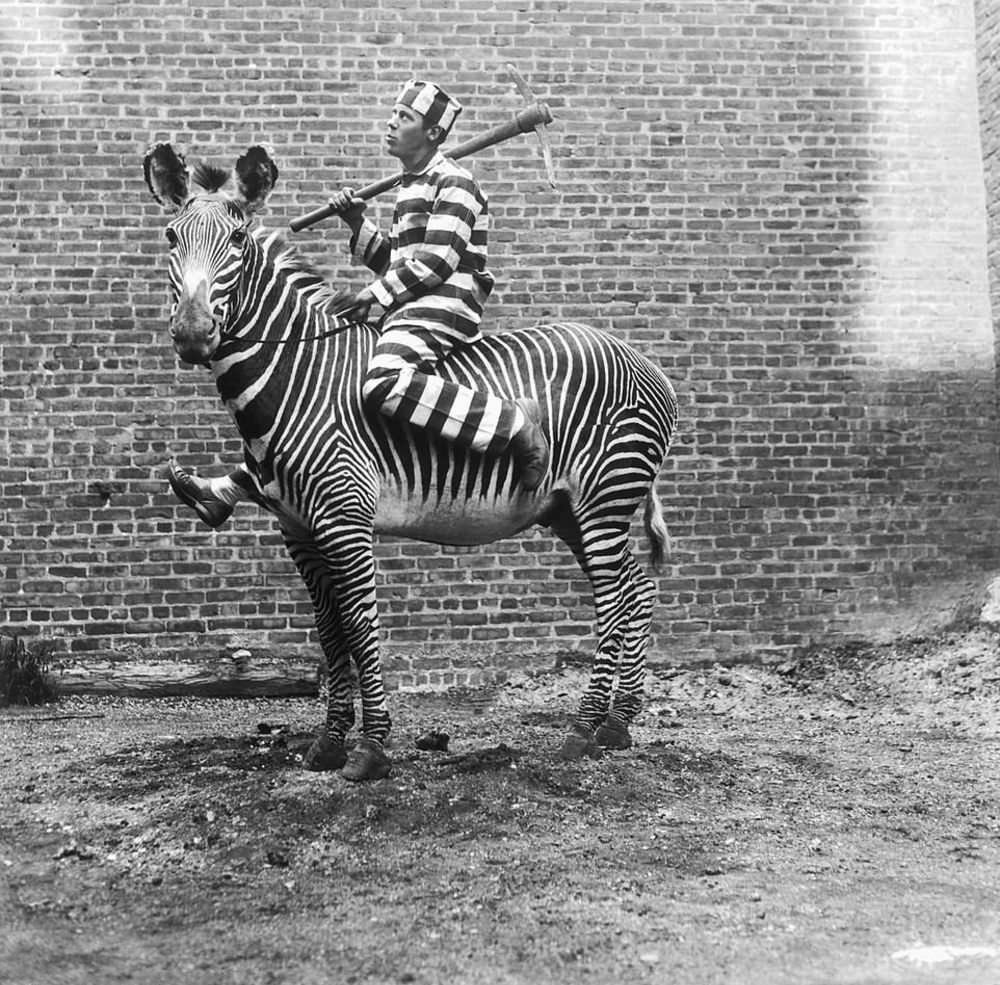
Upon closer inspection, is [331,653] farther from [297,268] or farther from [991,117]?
[991,117]

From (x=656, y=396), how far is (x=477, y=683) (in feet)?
9.01

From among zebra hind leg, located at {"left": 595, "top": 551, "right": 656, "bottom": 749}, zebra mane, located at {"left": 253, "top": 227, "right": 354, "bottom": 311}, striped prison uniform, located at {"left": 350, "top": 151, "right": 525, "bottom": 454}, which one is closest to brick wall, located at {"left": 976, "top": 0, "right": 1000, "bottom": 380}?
zebra hind leg, located at {"left": 595, "top": 551, "right": 656, "bottom": 749}

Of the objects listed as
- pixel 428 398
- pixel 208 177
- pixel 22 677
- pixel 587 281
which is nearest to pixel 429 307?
pixel 428 398

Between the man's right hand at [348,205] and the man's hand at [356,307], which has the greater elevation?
the man's right hand at [348,205]

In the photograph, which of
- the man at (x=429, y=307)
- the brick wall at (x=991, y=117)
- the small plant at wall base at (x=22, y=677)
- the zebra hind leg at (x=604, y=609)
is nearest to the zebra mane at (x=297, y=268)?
the man at (x=429, y=307)

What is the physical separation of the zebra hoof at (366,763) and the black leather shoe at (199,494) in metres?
1.15

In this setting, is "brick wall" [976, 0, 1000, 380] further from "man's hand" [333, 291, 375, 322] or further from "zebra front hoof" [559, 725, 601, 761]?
"man's hand" [333, 291, 375, 322]

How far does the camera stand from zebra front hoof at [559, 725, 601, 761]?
5.17 metres

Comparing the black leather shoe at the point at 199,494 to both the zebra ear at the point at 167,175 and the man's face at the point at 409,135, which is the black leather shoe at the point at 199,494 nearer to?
the zebra ear at the point at 167,175

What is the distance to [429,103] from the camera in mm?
5008

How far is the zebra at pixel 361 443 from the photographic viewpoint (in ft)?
15.4

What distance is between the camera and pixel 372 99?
777 cm

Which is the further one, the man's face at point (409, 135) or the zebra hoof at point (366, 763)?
the man's face at point (409, 135)

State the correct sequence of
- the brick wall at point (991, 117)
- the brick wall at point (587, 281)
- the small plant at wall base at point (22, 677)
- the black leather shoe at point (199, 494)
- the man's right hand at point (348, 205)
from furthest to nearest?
the brick wall at point (991, 117), the brick wall at point (587, 281), the small plant at wall base at point (22, 677), the man's right hand at point (348, 205), the black leather shoe at point (199, 494)
